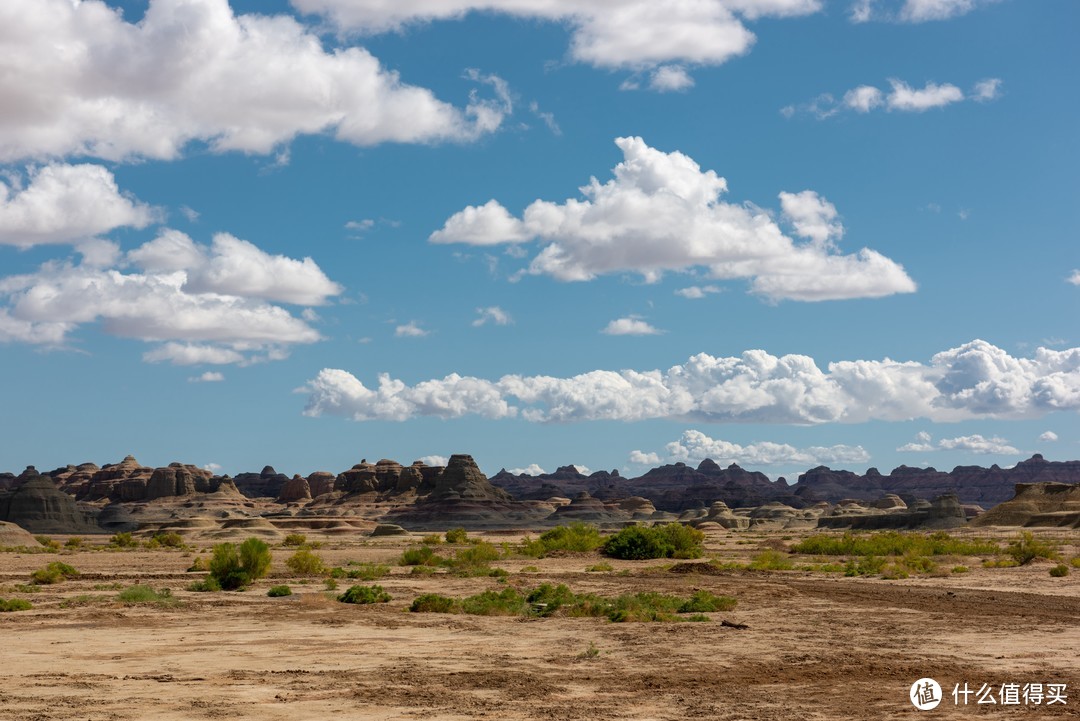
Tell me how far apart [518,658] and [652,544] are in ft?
127

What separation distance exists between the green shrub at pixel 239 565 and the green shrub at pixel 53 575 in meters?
6.59

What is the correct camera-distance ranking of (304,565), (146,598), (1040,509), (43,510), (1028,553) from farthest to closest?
(43,510), (1040,509), (1028,553), (304,565), (146,598)

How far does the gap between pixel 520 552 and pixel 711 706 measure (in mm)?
49718

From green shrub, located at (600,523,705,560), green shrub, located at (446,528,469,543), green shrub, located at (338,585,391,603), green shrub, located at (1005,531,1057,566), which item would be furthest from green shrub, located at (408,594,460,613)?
green shrub, located at (446,528,469,543)

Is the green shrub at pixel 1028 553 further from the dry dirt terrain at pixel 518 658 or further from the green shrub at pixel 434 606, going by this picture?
the green shrub at pixel 434 606

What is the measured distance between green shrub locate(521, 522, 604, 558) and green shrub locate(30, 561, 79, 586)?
25.4 m

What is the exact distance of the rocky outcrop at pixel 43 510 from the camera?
139m

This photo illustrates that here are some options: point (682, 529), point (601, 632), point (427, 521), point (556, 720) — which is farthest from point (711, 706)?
point (427, 521)

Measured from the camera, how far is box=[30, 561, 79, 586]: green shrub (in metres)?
40.9

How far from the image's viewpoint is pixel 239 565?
40094 millimetres

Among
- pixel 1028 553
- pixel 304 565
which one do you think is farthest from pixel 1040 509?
pixel 304 565

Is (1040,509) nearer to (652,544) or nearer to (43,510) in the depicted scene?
(652,544)

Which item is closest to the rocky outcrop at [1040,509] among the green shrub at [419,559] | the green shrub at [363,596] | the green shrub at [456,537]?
the green shrub at [456,537]

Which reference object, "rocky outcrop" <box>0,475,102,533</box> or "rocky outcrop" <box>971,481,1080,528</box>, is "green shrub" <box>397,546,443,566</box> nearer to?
"rocky outcrop" <box>971,481,1080,528</box>
